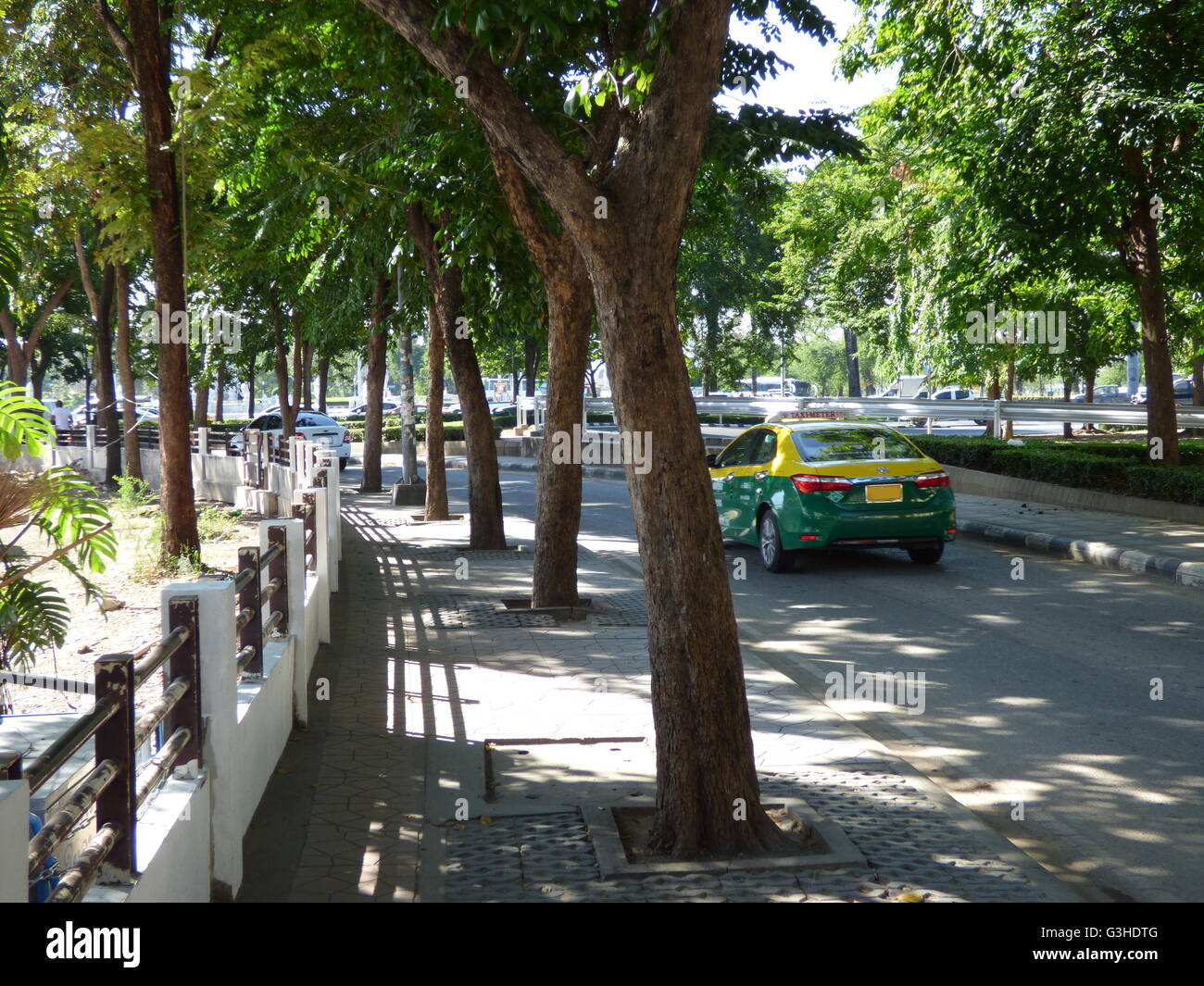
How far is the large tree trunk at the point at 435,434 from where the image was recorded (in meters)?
18.0

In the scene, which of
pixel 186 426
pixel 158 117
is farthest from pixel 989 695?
pixel 158 117

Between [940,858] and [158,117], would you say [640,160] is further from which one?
[158,117]

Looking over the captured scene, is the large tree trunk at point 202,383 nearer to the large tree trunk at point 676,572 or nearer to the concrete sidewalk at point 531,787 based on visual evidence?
the concrete sidewalk at point 531,787

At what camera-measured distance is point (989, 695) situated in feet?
25.3

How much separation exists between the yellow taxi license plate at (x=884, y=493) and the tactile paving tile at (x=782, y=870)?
22.0 ft

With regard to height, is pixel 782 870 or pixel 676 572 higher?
pixel 676 572

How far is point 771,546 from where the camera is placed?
1296cm

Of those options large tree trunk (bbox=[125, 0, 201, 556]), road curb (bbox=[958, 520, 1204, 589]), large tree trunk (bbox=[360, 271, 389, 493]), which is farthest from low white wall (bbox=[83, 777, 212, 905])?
large tree trunk (bbox=[360, 271, 389, 493])

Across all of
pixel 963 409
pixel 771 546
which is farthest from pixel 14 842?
pixel 963 409

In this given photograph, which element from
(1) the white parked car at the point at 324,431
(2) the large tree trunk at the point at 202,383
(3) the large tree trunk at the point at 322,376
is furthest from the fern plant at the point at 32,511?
(3) the large tree trunk at the point at 322,376

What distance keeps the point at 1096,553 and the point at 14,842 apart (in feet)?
41.4

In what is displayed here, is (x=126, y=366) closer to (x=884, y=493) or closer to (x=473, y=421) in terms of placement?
(x=473, y=421)

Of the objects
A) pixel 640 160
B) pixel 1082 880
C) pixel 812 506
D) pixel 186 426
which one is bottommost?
pixel 1082 880
